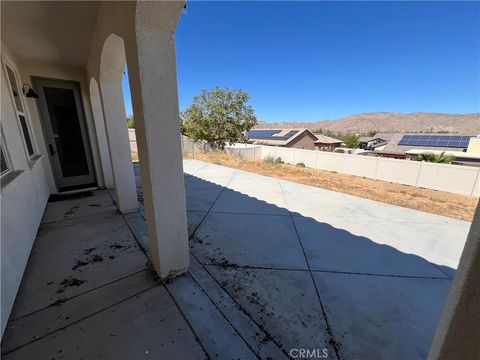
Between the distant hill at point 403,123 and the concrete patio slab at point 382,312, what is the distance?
178 ft

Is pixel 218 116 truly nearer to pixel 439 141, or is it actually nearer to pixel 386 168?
pixel 386 168

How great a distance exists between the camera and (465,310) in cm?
66

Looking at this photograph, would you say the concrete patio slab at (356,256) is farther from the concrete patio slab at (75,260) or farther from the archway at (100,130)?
the archway at (100,130)

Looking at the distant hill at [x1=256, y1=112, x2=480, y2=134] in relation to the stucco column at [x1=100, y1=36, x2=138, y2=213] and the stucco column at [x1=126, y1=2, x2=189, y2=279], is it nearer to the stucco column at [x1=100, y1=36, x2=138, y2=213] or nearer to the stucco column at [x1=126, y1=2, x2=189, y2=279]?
the stucco column at [x1=100, y1=36, x2=138, y2=213]

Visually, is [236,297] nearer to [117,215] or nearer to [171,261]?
[171,261]

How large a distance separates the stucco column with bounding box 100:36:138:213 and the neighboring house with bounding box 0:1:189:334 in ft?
0.05

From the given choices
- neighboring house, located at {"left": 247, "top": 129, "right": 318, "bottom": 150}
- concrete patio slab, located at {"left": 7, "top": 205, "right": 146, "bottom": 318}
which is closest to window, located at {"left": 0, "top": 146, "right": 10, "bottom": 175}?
concrete patio slab, located at {"left": 7, "top": 205, "right": 146, "bottom": 318}

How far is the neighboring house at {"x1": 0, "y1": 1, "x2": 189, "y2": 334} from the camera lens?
167 centimetres

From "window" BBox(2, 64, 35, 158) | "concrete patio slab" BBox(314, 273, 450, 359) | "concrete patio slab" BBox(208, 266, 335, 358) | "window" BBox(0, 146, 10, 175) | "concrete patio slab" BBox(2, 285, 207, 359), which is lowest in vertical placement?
"concrete patio slab" BBox(314, 273, 450, 359)

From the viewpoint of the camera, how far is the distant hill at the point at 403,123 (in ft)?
194

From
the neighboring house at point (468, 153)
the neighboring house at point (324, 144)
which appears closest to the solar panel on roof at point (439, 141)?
the neighboring house at point (468, 153)

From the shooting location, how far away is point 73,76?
4496mm

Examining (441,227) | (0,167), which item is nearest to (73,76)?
(0,167)

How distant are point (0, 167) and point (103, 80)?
1.61 meters
